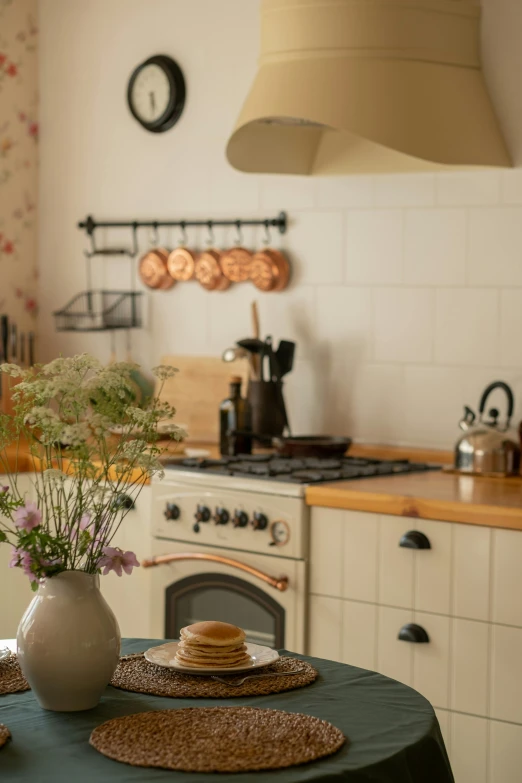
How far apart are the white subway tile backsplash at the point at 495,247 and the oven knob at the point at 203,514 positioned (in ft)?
3.50

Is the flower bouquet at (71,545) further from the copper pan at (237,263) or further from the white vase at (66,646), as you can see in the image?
the copper pan at (237,263)

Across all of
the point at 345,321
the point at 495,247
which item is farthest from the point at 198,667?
the point at 345,321

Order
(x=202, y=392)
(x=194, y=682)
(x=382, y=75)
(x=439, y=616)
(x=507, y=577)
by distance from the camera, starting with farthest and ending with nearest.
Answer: (x=202, y=392)
(x=382, y=75)
(x=439, y=616)
(x=507, y=577)
(x=194, y=682)

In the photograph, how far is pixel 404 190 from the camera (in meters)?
3.74

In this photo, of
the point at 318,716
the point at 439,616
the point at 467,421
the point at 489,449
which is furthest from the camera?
the point at 467,421

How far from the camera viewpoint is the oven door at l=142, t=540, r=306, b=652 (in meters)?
3.13

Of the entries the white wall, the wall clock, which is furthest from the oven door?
the wall clock

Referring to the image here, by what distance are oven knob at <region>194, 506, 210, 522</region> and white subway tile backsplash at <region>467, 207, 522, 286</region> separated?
3.50 ft

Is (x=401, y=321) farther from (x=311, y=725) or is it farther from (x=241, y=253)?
(x=311, y=725)

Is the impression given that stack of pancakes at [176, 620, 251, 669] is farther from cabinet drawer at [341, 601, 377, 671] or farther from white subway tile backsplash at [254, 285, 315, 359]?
white subway tile backsplash at [254, 285, 315, 359]

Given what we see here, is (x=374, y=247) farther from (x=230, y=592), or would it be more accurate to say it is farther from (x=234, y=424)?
(x=230, y=592)

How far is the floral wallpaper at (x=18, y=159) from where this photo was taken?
14.9ft

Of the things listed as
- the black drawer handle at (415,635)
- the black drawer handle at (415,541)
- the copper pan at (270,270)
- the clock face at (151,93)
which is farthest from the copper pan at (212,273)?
the black drawer handle at (415,635)

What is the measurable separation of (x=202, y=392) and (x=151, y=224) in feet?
2.23
